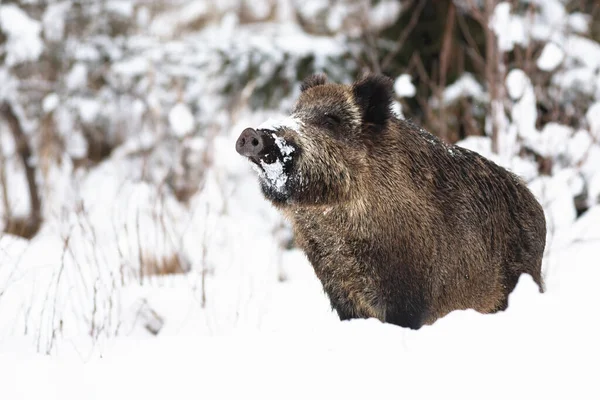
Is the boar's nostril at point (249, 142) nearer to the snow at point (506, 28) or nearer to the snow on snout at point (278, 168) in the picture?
the snow on snout at point (278, 168)

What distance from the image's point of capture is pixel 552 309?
10.4 ft

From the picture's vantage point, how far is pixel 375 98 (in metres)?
4.01

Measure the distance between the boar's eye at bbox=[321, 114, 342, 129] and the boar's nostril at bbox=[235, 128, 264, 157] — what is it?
0.56 m

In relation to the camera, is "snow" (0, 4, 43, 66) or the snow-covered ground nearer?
the snow-covered ground

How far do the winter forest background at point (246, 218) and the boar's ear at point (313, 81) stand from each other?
1290 mm

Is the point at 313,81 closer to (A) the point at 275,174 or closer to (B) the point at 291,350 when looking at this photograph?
(A) the point at 275,174

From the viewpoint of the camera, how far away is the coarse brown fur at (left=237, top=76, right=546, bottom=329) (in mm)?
3764

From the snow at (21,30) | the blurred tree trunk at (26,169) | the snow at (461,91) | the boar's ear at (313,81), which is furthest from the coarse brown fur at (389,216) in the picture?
the blurred tree trunk at (26,169)

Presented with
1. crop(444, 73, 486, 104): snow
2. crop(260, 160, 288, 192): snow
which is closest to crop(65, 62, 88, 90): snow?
crop(444, 73, 486, 104): snow

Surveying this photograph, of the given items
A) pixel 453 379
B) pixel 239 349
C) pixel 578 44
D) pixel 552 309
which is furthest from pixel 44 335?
pixel 578 44

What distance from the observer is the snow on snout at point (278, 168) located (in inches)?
146

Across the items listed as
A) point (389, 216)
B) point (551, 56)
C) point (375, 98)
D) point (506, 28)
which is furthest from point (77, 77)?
point (389, 216)

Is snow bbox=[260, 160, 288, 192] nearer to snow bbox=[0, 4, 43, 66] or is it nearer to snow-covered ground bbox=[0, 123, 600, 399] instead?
snow-covered ground bbox=[0, 123, 600, 399]

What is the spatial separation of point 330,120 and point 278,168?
1.50ft
